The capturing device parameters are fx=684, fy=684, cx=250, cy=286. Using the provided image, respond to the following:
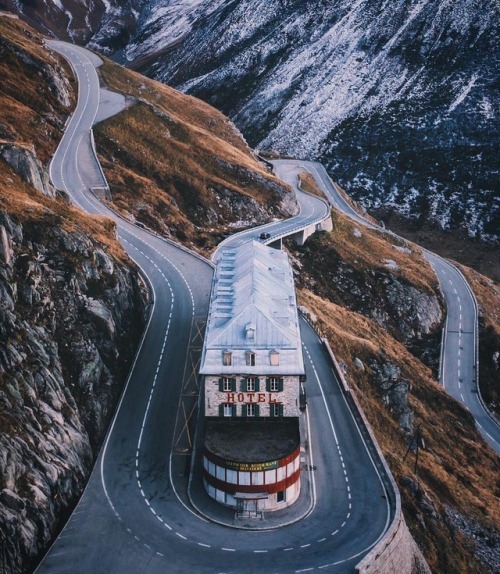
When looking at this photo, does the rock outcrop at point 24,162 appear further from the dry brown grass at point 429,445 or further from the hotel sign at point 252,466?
the hotel sign at point 252,466

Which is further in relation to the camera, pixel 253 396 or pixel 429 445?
pixel 429 445

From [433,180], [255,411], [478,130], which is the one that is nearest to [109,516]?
[255,411]

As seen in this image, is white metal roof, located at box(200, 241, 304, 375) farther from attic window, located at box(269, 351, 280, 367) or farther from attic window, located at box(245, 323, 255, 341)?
attic window, located at box(269, 351, 280, 367)

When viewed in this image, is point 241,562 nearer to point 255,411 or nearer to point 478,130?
point 255,411

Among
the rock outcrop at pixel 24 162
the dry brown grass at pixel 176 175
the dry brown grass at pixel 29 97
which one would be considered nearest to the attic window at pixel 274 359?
the rock outcrop at pixel 24 162

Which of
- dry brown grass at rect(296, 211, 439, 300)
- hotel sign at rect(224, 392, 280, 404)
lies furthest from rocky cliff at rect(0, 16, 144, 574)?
dry brown grass at rect(296, 211, 439, 300)

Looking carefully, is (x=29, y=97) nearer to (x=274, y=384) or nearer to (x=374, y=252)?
(x=374, y=252)

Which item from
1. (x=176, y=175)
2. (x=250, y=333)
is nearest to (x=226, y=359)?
(x=250, y=333)
